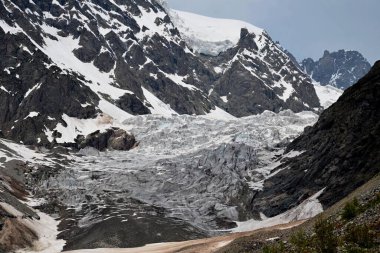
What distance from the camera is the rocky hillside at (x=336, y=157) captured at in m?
100

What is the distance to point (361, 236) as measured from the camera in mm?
27250

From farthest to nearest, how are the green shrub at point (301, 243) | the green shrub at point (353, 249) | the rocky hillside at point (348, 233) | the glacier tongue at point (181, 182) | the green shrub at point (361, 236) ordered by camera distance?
the glacier tongue at point (181, 182)
the green shrub at point (301, 243)
the rocky hillside at point (348, 233)
the green shrub at point (361, 236)
the green shrub at point (353, 249)

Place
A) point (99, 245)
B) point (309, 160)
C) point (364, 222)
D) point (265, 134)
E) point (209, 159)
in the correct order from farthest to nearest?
1. point (265, 134)
2. point (209, 159)
3. point (309, 160)
4. point (99, 245)
5. point (364, 222)

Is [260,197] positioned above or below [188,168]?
below

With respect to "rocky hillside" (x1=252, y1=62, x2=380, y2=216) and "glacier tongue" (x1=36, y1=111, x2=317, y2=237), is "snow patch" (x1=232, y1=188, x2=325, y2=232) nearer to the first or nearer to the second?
"rocky hillside" (x1=252, y1=62, x2=380, y2=216)

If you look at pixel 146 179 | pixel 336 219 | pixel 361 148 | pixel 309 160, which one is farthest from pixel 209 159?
pixel 336 219

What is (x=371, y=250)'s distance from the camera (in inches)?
1011

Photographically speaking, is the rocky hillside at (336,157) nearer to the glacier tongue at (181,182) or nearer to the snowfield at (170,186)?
the snowfield at (170,186)

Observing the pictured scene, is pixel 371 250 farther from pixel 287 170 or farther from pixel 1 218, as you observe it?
pixel 287 170

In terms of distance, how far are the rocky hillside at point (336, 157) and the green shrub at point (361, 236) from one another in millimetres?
64019

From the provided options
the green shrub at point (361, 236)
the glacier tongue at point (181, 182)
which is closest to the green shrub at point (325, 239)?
the green shrub at point (361, 236)

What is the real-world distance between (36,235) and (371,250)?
295 feet

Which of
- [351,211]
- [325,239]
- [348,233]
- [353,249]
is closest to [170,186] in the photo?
[351,211]

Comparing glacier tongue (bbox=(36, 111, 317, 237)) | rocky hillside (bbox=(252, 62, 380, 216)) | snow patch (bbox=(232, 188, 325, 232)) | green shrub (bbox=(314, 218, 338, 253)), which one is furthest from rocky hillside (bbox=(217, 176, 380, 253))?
glacier tongue (bbox=(36, 111, 317, 237))
